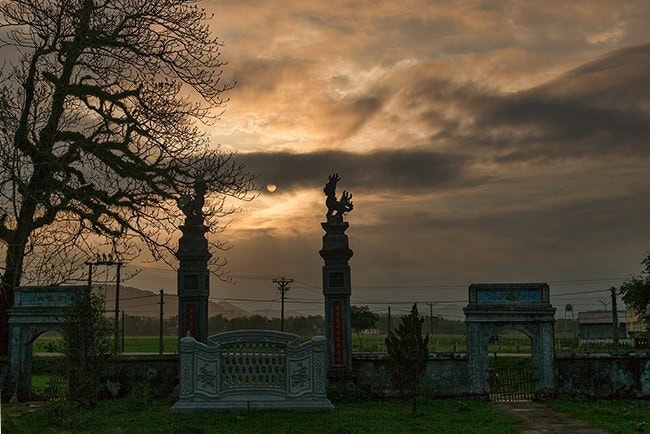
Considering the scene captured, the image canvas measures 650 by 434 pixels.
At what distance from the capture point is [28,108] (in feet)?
68.0

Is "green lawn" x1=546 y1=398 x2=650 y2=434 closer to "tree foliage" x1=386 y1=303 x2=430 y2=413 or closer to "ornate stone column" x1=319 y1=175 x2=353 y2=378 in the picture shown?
"tree foliage" x1=386 y1=303 x2=430 y2=413

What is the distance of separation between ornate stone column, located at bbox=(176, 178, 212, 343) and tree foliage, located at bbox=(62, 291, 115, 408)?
3350 mm

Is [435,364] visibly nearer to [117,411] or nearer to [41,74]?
[117,411]

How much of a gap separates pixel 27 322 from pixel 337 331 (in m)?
9.60

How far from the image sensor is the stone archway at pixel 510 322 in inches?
827

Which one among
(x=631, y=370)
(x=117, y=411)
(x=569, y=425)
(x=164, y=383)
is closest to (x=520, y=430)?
(x=569, y=425)

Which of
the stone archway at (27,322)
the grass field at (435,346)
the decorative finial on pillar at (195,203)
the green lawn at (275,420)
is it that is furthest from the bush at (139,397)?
the grass field at (435,346)

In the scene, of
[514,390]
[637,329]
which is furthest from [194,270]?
[637,329]

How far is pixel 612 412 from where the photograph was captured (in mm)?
17531

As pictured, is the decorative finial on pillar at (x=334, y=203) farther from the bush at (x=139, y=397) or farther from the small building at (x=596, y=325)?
the small building at (x=596, y=325)

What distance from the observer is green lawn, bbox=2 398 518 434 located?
1452 centimetres

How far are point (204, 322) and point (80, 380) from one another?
14.8 ft

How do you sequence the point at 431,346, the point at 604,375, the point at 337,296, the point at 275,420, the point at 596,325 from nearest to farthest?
the point at 275,420, the point at 604,375, the point at 337,296, the point at 596,325, the point at 431,346

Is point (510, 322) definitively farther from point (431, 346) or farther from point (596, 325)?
point (596, 325)
